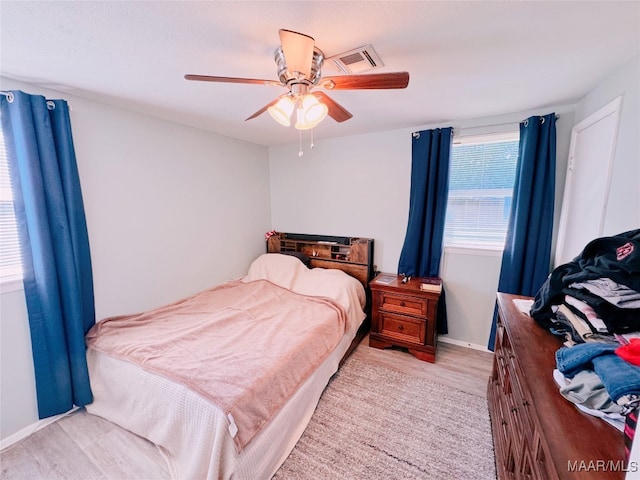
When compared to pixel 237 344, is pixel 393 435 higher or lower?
lower

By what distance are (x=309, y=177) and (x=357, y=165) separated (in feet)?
2.09

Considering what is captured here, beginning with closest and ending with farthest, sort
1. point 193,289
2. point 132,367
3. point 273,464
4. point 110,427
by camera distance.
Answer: point 273,464 → point 132,367 → point 110,427 → point 193,289

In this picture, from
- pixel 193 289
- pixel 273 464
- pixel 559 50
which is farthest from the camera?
pixel 193 289

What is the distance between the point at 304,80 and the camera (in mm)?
1155

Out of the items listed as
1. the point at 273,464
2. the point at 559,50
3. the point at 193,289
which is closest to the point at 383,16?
the point at 559,50

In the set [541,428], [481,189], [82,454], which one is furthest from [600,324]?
[82,454]

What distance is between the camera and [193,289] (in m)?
2.68

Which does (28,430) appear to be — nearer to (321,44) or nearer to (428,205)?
(321,44)

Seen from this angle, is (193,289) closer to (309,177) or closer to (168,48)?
(309,177)

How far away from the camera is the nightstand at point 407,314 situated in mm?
2395

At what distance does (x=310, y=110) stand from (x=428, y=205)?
171cm

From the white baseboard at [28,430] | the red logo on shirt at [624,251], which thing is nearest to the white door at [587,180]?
the red logo on shirt at [624,251]

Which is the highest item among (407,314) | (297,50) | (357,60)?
(357,60)

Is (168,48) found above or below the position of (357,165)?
above
